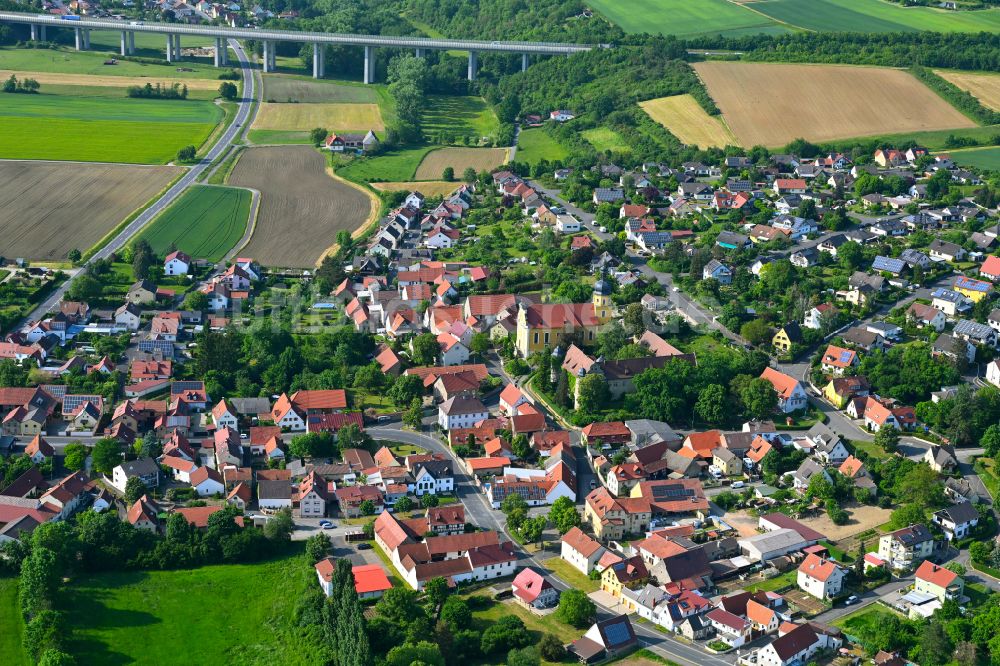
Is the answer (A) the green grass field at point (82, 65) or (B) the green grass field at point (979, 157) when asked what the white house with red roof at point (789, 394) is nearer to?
(B) the green grass field at point (979, 157)

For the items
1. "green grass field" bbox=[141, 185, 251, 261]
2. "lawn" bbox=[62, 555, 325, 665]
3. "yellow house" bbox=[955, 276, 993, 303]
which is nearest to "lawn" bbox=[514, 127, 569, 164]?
"green grass field" bbox=[141, 185, 251, 261]

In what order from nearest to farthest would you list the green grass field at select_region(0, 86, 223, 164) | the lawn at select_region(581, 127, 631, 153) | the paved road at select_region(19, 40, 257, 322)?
the paved road at select_region(19, 40, 257, 322) < the green grass field at select_region(0, 86, 223, 164) < the lawn at select_region(581, 127, 631, 153)

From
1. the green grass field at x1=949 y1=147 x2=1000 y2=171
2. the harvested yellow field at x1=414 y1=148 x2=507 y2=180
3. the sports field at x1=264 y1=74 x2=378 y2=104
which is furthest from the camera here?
the sports field at x1=264 y1=74 x2=378 y2=104

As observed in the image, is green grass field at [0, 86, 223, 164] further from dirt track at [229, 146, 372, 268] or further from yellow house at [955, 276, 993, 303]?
yellow house at [955, 276, 993, 303]

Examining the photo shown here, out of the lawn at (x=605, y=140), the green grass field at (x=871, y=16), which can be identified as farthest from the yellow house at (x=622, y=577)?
the green grass field at (x=871, y=16)

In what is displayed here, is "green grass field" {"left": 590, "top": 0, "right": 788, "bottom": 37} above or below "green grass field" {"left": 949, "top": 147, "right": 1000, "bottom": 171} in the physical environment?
above

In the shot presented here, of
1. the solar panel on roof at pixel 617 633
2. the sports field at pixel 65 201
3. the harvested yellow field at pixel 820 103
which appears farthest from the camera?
the harvested yellow field at pixel 820 103
